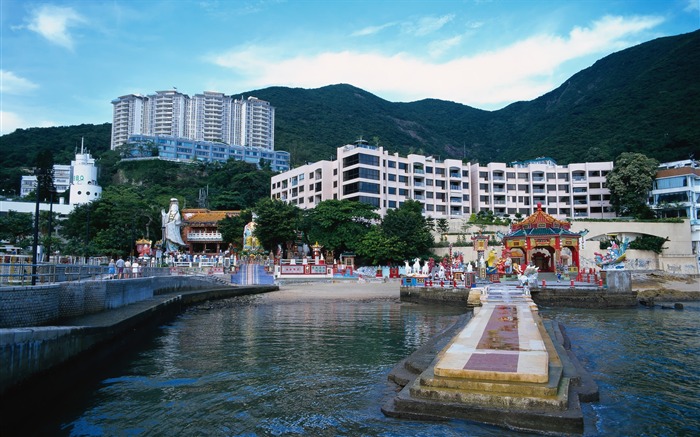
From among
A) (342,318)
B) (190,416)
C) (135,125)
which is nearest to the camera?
(190,416)

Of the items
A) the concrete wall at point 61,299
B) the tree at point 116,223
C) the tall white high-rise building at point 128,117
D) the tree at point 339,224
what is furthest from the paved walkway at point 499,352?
the tall white high-rise building at point 128,117

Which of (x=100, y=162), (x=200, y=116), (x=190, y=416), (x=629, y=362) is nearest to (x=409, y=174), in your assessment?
(x=629, y=362)

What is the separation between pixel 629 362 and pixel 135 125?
502 feet

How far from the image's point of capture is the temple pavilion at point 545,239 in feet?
Answer: 134

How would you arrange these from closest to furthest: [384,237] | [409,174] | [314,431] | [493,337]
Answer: [314,431]
[493,337]
[384,237]
[409,174]

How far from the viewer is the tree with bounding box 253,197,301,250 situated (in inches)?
2211

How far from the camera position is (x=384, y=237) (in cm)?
5469

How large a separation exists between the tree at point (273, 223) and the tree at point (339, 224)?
2941mm

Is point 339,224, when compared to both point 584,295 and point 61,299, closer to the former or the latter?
point 584,295

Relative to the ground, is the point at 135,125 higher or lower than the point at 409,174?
higher

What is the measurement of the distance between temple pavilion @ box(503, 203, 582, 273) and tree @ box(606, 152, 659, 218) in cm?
3013

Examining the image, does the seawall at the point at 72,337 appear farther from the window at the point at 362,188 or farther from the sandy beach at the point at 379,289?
the window at the point at 362,188

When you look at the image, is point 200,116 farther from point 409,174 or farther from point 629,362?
point 629,362

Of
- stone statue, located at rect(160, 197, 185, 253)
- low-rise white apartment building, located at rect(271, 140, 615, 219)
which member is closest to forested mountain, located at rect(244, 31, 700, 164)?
low-rise white apartment building, located at rect(271, 140, 615, 219)
